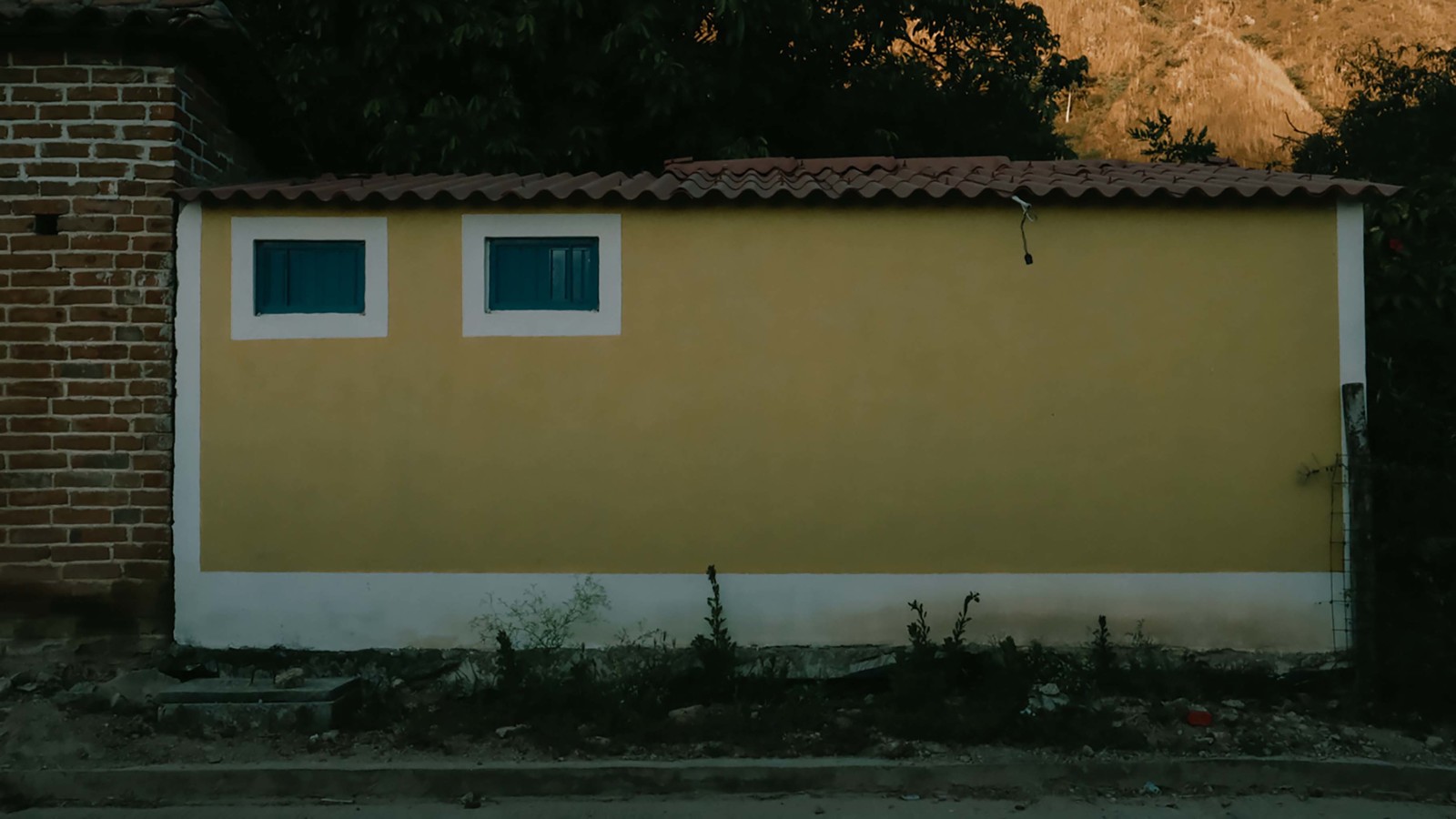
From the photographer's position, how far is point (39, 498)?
258 inches

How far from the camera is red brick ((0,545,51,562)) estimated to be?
6543 mm

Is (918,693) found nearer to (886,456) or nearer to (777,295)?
(886,456)

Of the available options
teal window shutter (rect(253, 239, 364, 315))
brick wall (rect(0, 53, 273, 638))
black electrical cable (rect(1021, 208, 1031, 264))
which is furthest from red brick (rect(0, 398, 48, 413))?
black electrical cable (rect(1021, 208, 1031, 264))

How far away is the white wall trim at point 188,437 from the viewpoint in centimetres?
657

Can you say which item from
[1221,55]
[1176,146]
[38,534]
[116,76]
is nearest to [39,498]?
[38,534]

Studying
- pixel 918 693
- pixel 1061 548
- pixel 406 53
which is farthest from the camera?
pixel 406 53

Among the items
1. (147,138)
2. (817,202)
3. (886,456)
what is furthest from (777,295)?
(147,138)

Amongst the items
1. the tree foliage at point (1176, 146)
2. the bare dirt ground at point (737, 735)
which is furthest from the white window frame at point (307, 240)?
the tree foliage at point (1176, 146)

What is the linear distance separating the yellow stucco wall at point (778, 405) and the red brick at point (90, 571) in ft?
1.81

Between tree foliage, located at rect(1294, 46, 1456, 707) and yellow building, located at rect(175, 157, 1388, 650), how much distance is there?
2.32ft

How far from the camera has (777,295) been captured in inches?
260

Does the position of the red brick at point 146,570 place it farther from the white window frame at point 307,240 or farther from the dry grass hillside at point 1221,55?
the dry grass hillside at point 1221,55

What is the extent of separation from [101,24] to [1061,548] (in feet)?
21.2

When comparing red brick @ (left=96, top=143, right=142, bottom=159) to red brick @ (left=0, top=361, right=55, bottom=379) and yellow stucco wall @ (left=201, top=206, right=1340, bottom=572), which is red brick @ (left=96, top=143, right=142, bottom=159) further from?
red brick @ (left=0, top=361, right=55, bottom=379)
